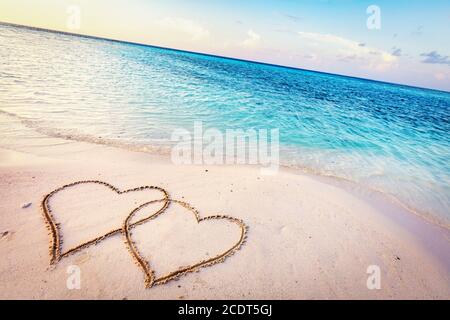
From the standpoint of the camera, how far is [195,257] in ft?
13.6

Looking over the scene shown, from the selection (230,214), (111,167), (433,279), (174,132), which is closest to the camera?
(433,279)

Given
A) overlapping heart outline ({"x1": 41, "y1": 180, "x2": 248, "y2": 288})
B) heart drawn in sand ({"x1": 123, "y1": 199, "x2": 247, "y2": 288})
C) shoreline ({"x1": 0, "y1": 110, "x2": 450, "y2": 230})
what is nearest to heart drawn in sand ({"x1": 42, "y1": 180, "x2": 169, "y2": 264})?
overlapping heart outline ({"x1": 41, "y1": 180, "x2": 248, "y2": 288})

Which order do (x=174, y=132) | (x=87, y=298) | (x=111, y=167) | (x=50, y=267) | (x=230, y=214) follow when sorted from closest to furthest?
(x=87, y=298) → (x=50, y=267) → (x=230, y=214) → (x=111, y=167) → (x=174, y=132)

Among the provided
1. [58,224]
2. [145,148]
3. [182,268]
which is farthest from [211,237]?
[145,148]

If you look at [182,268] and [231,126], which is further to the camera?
[231,126]

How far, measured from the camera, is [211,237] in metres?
4.62

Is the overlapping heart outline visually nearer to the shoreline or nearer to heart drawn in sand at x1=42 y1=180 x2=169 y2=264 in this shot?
heart drawn in sand at x1=42 y1=180 x2=169 y2=264

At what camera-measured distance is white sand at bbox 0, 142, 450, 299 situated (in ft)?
12.0

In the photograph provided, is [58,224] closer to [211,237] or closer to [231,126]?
[211,237]

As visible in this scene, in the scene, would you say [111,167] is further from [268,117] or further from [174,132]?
[268,117]

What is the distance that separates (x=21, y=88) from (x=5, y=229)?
33.9 ft

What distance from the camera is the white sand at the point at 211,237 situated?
144 inches
